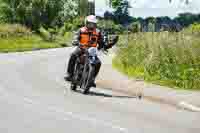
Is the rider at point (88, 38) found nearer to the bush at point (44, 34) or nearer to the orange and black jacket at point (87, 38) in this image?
the orange and black jacket at point (87, 38)

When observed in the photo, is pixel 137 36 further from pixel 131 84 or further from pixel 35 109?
pixel 35 109

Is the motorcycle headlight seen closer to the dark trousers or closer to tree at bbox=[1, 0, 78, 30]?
the dark trousers

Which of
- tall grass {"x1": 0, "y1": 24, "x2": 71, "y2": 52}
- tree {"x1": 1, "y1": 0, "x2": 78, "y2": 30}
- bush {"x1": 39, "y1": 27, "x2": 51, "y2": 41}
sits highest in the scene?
tree {"x1": 1, "y1": 0, "x2": 78, "y2": 30}

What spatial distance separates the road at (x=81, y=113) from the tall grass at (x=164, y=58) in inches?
89.6

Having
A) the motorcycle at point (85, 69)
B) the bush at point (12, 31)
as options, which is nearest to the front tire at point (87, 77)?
the motorcycle at point (85, 69)

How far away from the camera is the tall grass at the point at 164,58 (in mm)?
19453

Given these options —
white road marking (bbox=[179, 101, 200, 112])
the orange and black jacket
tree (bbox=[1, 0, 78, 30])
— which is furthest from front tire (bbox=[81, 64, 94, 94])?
tree (bbox=[1, 0, 78, 30])

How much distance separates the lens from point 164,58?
22.0m

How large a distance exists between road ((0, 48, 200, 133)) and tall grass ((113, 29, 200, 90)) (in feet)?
7.46

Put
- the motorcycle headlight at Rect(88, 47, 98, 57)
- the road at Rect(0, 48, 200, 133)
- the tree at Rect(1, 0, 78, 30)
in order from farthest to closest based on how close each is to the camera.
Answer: the tree at Rect(1, 0, 78, 30) → the motorcycle headlight at Rect(88, 47, 98, 57) → the road at Rect(0, 48, 200, 133)

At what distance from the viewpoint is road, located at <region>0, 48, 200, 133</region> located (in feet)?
37.0

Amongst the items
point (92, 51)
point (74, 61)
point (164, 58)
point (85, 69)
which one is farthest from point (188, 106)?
point (164, 58)

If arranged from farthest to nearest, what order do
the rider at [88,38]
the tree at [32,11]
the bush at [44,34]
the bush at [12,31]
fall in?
the tree at [32,11] → the bush at [44,34] → the bush at [12,31] → the rider at [88,38]

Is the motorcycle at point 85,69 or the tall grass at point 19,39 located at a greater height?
the motorcycle at point 85,69
